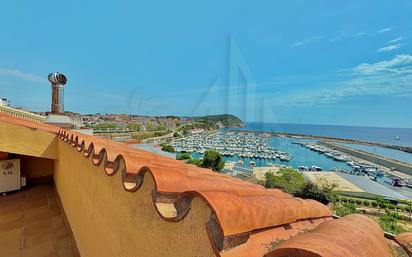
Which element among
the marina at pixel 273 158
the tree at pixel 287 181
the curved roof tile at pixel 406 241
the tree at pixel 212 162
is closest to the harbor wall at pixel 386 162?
the marina at pixel 273 158

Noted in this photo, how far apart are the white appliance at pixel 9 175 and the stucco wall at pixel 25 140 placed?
152 cm

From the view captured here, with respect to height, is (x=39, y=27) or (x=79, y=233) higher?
(x=39, y=27)

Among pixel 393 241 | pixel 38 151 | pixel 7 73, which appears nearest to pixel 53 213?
pixel 38 151

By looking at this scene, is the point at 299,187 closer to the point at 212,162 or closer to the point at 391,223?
the point at 391,223

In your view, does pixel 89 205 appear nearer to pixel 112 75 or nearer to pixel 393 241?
pixel 393 241

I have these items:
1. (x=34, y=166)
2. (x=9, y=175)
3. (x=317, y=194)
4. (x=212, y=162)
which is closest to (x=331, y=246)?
(x=9, y=175)

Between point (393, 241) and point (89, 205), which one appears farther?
point (89, 205)

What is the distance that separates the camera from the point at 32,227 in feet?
12.0

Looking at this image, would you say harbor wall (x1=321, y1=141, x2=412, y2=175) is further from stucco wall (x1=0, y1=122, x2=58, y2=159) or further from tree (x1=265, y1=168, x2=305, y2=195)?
stucco wall (x1=0, y1=122, x2=58, y2=159)

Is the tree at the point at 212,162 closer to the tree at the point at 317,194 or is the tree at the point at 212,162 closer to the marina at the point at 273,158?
the marina at the point at 273,158

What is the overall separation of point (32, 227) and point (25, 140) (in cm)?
209

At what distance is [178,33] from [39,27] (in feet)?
22.5

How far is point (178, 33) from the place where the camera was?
289 inches

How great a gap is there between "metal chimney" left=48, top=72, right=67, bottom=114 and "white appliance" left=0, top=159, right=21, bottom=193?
1917mm
